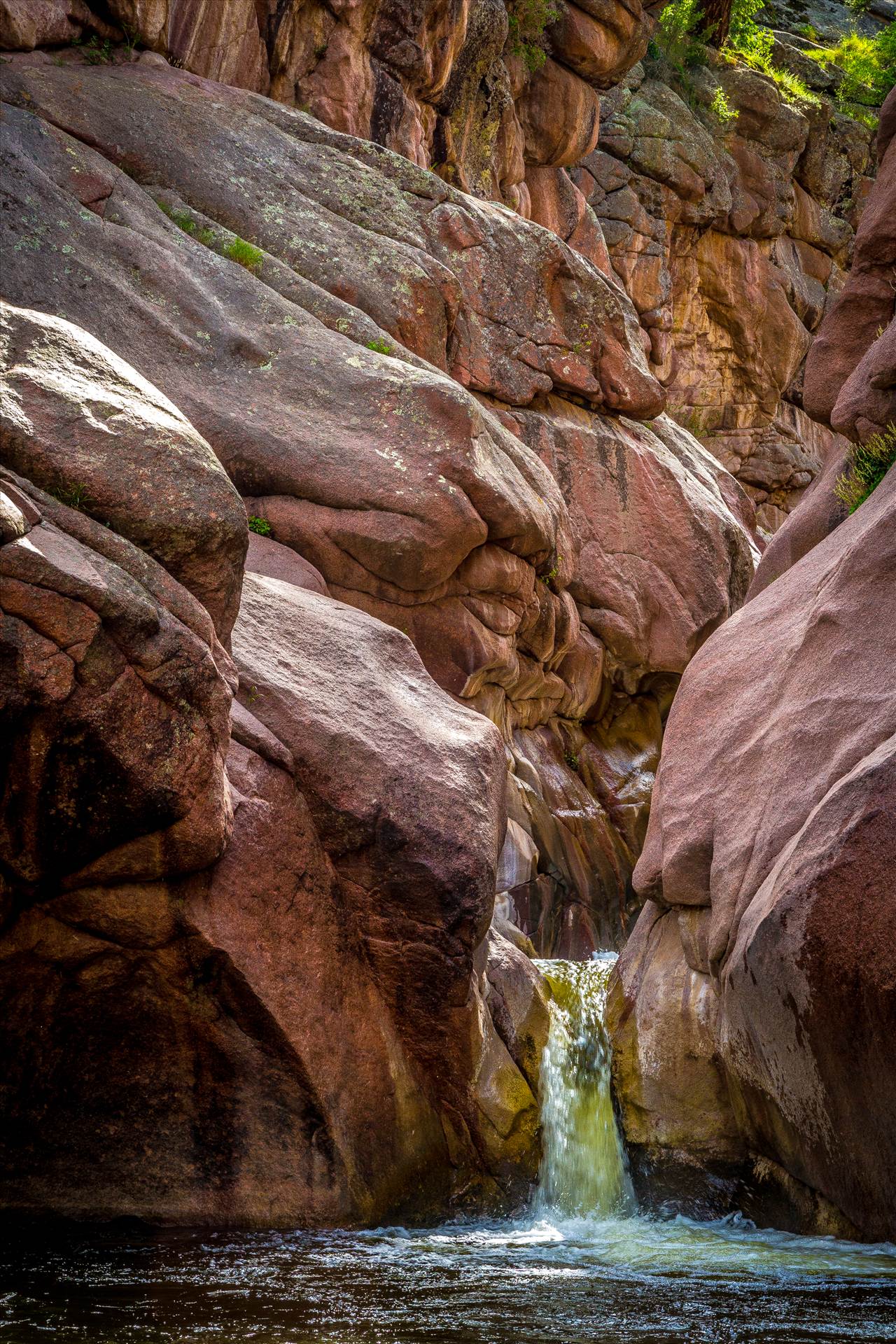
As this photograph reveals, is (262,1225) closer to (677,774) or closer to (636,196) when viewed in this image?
(677,774)

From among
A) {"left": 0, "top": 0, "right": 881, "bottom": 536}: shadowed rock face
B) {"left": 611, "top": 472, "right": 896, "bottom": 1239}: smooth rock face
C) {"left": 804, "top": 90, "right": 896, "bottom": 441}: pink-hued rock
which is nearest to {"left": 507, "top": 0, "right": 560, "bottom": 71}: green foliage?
{"left": 0, "top": 0, "right": 881, "bottom": 536}: shadowed rock face

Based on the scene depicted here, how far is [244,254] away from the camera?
15383mm

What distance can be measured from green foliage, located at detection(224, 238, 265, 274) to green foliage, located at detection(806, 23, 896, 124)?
92.2ft

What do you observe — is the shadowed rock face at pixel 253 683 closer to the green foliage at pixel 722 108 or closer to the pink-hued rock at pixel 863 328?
the pink-hued rock at pixel 863 328

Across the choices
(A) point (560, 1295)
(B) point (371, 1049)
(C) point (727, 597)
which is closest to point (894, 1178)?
(A) point (560, 1295)

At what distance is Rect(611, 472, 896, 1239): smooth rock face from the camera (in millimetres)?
7746

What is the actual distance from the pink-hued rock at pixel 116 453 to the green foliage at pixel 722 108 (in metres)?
29.6

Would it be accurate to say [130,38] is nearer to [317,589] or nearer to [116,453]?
[317,589]

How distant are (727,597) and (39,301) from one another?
45.5 ft

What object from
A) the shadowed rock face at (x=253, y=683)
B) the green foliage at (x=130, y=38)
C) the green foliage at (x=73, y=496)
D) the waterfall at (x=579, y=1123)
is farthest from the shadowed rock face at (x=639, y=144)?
the green foliage at (x=73, y=496)

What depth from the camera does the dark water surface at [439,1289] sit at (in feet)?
18.6

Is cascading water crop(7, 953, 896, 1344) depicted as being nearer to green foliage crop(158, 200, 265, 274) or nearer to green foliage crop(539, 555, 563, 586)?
green foliage crop(539, 555, 563, 586)

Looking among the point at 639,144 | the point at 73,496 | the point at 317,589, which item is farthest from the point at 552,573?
the point at 639,144

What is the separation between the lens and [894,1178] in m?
7.82
